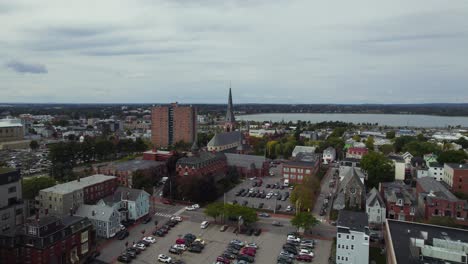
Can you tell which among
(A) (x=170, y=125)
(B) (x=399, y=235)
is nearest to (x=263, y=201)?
(B) (x=399, y=235)

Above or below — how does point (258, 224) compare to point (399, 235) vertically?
below

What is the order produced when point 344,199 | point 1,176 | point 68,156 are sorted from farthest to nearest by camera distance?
point 68,156
point 344,199
point 1,176

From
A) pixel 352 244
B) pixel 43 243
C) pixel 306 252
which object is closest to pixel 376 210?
pixel 352 244

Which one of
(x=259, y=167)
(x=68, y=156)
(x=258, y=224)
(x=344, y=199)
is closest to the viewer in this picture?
(x=258, y=224)

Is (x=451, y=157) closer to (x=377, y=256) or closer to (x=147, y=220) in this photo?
(x=377, y=256)

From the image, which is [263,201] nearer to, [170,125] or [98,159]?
[98,159]

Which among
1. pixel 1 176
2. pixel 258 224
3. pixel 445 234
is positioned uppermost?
pixel 1 176
